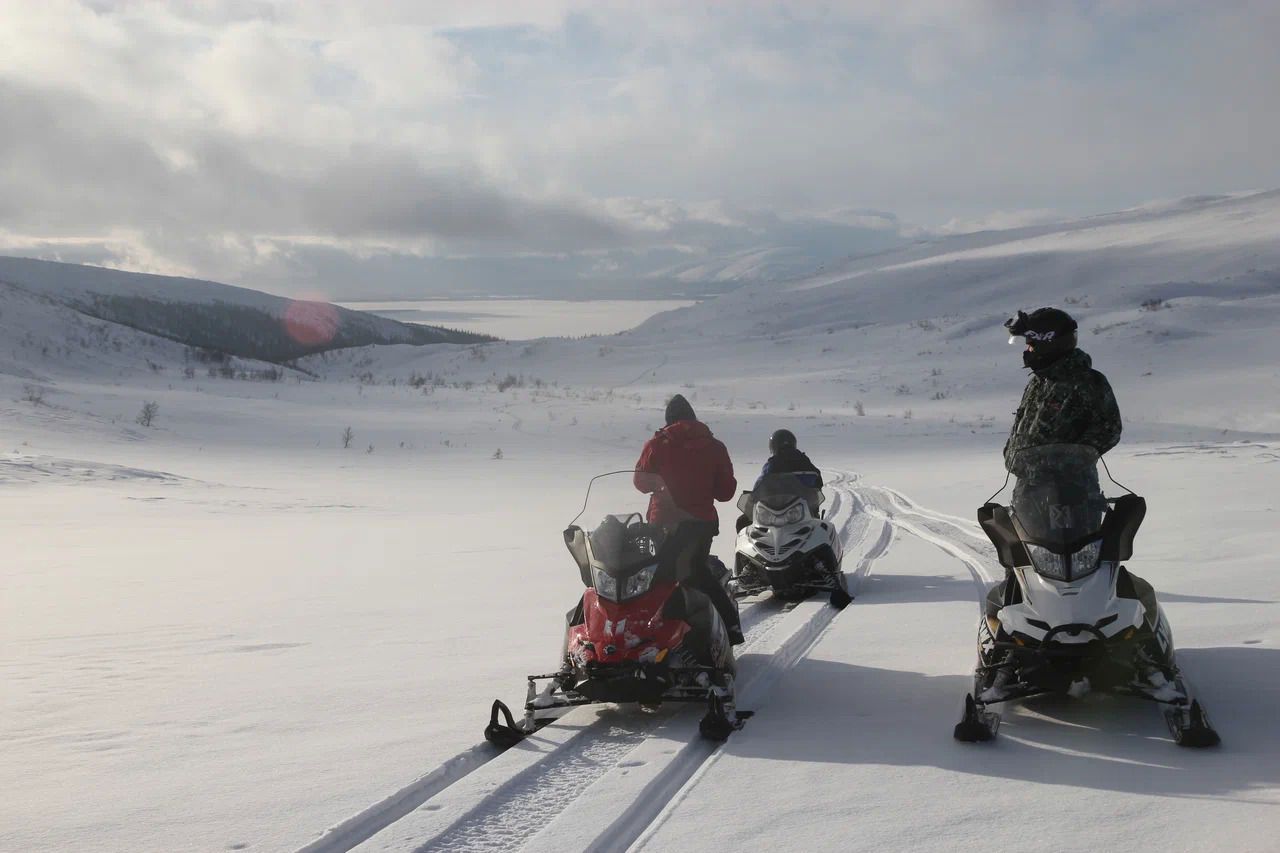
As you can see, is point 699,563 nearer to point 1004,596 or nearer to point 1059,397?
point 1004,596

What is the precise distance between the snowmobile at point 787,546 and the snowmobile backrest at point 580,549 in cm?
369

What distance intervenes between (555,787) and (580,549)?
5.07 ft

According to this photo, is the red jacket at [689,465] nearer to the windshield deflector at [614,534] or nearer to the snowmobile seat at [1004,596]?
the windshield deflector at [614,534]

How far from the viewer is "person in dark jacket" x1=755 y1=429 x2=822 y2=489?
10.1 m

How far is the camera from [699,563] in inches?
255

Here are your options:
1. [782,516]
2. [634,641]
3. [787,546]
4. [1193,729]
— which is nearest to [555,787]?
[634,641]

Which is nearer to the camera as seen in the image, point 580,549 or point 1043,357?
point 1043,357

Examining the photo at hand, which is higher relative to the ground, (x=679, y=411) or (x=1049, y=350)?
(x=1049, y=350)

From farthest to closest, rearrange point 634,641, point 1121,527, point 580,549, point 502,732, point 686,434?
1. point 686,434
2. point 580,549
3. point 634,641
4. point 502,732
5. point 1121,527

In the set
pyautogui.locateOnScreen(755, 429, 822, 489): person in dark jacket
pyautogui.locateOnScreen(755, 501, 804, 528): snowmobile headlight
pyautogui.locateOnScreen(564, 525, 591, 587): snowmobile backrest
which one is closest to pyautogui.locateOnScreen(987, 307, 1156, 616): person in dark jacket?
pyautogui.locateOnScreen(564, 525, 591, 587): snowmobile backrest

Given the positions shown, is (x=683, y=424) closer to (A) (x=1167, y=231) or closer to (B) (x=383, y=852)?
(B) (x=383, y=852)

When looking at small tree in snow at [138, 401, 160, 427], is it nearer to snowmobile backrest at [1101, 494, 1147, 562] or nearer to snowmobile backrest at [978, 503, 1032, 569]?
snowmobile backrest at [978, 503, 1032, 569]

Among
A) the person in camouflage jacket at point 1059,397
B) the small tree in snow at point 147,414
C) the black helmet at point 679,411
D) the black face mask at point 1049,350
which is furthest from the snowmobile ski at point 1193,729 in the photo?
the small tree in snow at point 147,414

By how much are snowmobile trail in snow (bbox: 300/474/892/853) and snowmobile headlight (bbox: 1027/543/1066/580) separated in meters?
1.74
